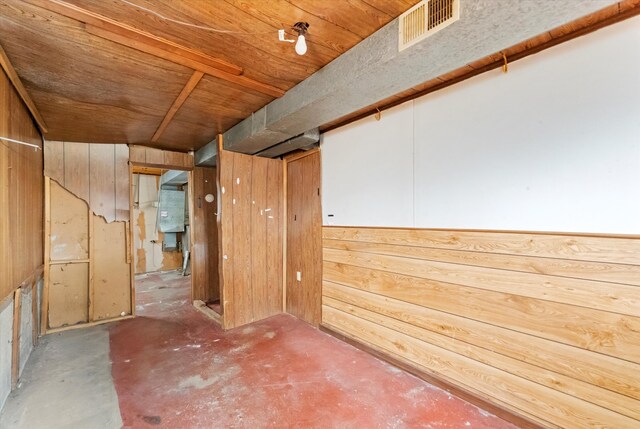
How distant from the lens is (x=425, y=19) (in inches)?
48.4

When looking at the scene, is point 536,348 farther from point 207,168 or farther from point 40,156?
point 40,156

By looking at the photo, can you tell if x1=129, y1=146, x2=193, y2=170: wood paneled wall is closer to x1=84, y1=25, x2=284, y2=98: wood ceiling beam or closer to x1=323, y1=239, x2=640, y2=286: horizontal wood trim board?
x1=84, y1=25, x2=284, y2=98: wood ceiling beam

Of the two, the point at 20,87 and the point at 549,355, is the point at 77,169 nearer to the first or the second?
the point at 20,87

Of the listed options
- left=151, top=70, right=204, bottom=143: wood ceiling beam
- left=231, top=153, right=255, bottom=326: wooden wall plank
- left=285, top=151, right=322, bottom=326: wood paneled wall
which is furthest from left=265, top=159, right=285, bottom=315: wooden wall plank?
left=151, top=70, right=204, bottom=143: wood ceiling beam

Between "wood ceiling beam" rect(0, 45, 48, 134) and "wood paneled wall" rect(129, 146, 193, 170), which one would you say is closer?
"wood ceiling beam" rect(0, 45, 48, 134)

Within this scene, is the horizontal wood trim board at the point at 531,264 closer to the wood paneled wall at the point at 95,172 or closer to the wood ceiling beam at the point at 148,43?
the wood ceiling beam at the point at 148,43

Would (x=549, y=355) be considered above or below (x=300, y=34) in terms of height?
below

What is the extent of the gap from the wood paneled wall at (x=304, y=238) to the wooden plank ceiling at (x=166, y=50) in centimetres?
→ 95

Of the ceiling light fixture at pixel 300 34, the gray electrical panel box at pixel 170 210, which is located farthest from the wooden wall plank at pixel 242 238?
the gray electrical panel box at pixel 170 210

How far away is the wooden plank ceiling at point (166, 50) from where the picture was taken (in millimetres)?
1277

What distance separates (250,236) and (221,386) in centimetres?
156

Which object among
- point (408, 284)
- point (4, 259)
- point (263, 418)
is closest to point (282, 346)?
point (263, 418)

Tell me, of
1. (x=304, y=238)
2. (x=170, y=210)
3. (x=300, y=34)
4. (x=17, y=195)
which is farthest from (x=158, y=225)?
(x=300, y=34)

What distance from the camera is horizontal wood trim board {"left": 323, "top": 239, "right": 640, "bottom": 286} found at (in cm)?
128
